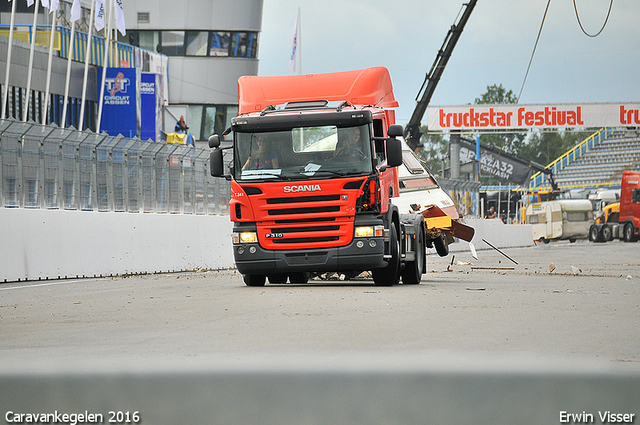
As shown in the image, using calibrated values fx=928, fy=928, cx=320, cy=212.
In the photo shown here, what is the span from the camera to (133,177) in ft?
65.6

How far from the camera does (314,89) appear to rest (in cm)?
1484

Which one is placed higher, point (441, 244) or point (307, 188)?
point (307, 188)

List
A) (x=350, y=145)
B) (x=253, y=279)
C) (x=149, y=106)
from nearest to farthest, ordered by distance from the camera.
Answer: (x=350, y=145) < (x=253, y=279) < (x=149, y=106)

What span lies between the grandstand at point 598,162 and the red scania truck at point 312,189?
60.5 metres

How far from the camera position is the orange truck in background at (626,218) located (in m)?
49.4

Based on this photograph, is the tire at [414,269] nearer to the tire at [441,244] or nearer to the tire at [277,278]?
the tire at [277,278]

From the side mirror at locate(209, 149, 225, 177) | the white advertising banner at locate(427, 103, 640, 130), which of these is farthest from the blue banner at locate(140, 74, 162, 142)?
the side mirror at locate(209, 149, 225, 177)

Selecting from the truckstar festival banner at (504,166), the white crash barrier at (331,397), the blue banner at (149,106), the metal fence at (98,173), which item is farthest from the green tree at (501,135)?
the white crash barrier at (331,397)

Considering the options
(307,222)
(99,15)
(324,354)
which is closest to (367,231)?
(307,222)

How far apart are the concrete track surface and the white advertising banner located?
40.4 metres

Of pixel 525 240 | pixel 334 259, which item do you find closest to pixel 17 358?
pixel 334 259

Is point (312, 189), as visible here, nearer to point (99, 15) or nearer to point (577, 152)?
point (99, 15)

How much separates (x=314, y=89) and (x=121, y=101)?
1207 inches

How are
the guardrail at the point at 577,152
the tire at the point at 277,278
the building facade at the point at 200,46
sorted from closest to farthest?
the tire at the point at 277,278 → the building facade at the point at 200,46 → the guardrail at the point at 577,152
